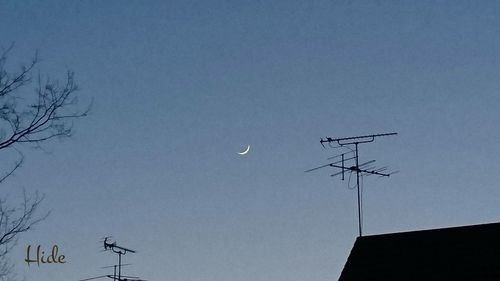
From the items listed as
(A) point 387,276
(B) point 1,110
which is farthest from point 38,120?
(A) point 387,276

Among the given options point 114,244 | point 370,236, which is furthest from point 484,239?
point 114,244

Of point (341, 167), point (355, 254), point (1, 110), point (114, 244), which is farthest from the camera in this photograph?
point (114, 244)

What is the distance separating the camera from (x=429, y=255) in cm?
→ 2627

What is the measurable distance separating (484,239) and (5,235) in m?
16.5

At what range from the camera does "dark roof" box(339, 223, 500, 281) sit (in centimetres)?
2466

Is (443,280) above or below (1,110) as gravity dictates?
below

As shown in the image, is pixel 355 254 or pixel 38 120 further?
pixel 355 254

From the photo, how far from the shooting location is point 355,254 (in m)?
28.0

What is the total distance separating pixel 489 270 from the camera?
24.1 meters

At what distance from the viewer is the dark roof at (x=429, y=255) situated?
2466 cm

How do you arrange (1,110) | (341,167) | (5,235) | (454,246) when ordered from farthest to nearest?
(341,167), (454,246), (5,235), (1,110)

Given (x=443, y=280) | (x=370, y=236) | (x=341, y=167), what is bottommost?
(x=443, y=280)

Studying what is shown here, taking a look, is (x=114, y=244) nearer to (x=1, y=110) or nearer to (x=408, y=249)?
(x=408, y=249)

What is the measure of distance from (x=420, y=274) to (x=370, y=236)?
338cm
